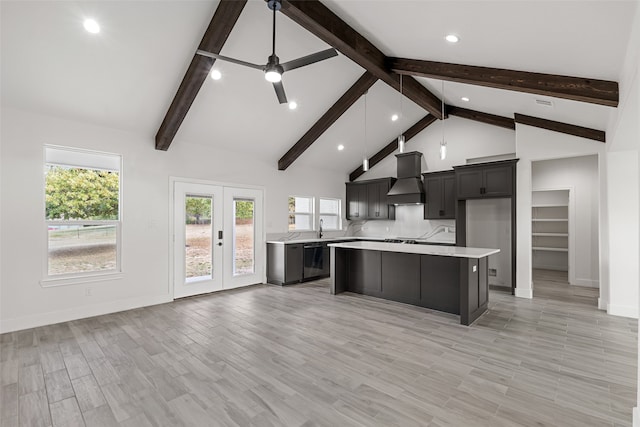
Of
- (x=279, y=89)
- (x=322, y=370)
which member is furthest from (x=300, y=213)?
(x=322, y=370)

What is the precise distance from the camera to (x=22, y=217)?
151 inches

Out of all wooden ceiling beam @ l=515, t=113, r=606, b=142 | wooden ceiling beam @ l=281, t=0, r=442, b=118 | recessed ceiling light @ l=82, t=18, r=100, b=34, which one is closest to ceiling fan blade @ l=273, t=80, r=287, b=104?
wooden ceiling beam @ l=281, t=0, r=442, b=118

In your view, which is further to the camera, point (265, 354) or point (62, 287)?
point (62, 287)

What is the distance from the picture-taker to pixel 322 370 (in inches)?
110

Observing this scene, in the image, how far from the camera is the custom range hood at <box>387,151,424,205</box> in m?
6.99

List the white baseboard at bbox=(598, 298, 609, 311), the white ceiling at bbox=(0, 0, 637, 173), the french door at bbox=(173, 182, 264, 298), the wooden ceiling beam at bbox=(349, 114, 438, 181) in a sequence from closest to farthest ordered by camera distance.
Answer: the white ceiling at bbox=(0, 0, 637, 173) < the white baseboard at bbox=(598, 298, 609, 311) < the french door at bbox=(173, 182, 264, 298) < the wooden ceiling beam at bbox=(349, 114, 438, 181)

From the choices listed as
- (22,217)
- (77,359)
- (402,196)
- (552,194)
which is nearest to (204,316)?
(77,359)

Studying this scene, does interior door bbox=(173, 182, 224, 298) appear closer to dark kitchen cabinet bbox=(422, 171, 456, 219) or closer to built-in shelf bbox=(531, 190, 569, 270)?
dark kitchen cabinet bbox=(422, 171, 456, 219)

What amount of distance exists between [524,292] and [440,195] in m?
2.47

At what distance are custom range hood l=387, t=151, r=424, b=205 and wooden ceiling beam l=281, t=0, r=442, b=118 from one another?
2.49m

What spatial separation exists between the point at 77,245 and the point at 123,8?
3.21 m

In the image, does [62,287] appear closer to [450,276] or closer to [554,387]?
[450,276]

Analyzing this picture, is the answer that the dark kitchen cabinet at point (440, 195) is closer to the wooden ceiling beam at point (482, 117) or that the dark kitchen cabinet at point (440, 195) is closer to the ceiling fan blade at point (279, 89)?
the wooden ceiling beam at point (482, 117)

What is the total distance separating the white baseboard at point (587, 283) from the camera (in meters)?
6.25
